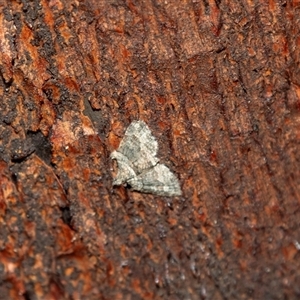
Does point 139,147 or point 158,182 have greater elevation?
point 139,147

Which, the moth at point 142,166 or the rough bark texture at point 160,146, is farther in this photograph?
the moth at point 142,166

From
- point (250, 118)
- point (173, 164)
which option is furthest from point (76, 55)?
point (250, 118)

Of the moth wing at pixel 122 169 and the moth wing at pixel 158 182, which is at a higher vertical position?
the moth wing at pixel 122 169

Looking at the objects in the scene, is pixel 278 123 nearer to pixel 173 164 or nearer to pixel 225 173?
pixel 225 173
